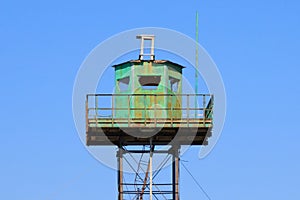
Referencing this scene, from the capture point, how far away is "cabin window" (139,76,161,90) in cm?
5978

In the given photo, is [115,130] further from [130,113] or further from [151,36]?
[151,36]

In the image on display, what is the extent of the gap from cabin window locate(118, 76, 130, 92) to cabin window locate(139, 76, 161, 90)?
31.3 inches

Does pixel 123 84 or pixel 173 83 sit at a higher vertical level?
pixel 173 83

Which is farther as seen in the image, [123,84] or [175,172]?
[175,172]

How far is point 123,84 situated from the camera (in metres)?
60.2

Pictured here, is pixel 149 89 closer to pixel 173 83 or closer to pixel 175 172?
pixel 173 83

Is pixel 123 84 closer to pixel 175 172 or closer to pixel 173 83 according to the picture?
pixel 173 83

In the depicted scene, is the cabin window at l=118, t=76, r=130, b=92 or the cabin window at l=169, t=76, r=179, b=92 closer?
the cabin window at l=118, t=76, r=130, b=92

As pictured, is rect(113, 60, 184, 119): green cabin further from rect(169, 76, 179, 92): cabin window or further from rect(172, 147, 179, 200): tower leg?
rect(172, 147, 179, 200): tower leg

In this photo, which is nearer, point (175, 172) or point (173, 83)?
point (173, 83)

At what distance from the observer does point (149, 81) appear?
197 ft

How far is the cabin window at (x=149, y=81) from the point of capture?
59.8 meters

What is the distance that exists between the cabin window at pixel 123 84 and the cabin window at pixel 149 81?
79cm

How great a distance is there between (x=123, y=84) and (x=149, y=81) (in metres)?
1.55
